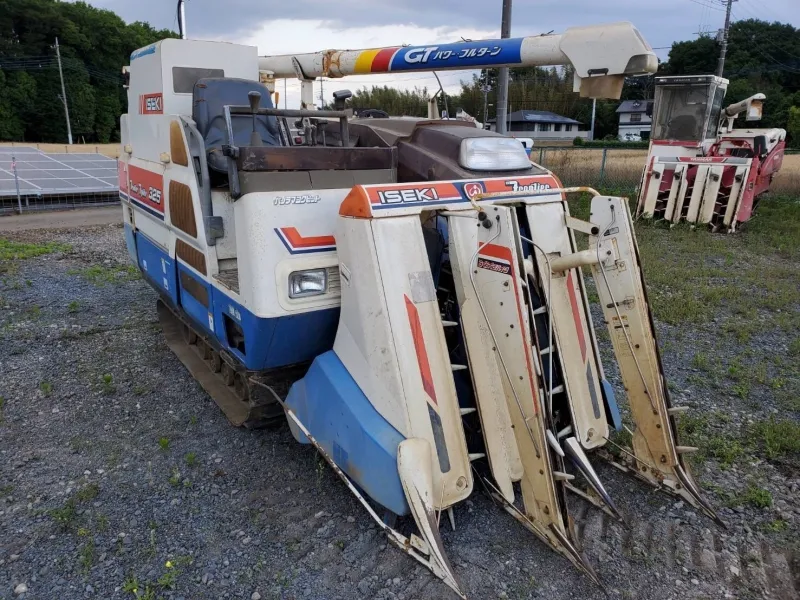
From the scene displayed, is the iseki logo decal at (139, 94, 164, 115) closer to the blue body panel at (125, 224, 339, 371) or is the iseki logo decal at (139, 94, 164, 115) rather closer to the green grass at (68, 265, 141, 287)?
the blue body panel at (125, 224, 339, 371)

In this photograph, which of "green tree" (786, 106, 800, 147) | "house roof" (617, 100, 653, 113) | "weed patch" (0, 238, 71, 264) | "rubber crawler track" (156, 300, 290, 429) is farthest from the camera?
"house roof" (617, 100, 653, 113)

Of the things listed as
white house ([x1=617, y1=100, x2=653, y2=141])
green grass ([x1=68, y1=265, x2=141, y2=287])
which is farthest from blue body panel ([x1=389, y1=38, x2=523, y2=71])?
white house ([x1=617, y1=100, x2=653, y2=141])

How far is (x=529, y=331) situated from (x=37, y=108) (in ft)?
176

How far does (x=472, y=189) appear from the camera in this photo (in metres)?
3.32

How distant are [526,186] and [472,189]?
332mm

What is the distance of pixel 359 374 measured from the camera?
3141mm

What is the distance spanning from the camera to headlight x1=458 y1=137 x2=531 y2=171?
3635 millimetres

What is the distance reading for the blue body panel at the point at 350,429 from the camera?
2.87 meters

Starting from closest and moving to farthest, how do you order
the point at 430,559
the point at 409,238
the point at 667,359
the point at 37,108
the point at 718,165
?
1. the point at 430,559
2. the point at 409,238
3. the point at 667,359
4. the point at 718,165
5. the point at 37,108

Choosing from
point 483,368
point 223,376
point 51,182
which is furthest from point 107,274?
point 51,182

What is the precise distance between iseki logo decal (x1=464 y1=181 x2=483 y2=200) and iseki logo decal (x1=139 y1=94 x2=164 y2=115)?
Answer: 8.92ft

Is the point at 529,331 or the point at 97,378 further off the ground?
the point at 529,331

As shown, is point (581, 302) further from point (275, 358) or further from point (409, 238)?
point (275, 358)

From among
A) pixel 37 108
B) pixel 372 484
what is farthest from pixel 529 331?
pixel 37 108
